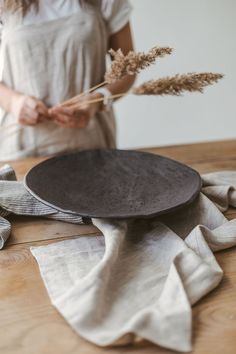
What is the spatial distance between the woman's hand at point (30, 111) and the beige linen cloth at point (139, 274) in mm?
383

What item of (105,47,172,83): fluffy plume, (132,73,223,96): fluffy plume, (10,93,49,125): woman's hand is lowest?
(10,93,49,125): woman's hand

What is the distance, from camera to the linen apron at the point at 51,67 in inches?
41.4

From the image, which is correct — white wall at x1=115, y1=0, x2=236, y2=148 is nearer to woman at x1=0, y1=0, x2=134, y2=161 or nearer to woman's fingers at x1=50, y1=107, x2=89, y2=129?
woman at x1=0, y1=0, x2=134, y2=161

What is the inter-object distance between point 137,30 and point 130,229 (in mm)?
1329

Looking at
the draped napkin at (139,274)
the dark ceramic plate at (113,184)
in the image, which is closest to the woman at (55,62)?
the dark ceramic plate at (113,184)

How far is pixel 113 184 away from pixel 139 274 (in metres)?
0.26

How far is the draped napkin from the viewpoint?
0.46 m

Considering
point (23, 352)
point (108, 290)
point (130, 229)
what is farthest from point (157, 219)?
point (23, 352)

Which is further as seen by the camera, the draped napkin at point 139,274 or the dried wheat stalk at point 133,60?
the dried wheat stalk at point 133,60

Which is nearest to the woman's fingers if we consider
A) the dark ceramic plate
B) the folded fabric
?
the dark ceramic plate

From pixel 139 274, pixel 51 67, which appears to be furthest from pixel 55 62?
pixel 139 274

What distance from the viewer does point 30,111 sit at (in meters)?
0.95

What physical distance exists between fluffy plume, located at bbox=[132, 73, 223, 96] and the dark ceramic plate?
0.56 ft

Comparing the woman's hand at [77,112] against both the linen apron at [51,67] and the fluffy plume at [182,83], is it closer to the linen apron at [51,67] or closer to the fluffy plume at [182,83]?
the linen apron at [51,67]
